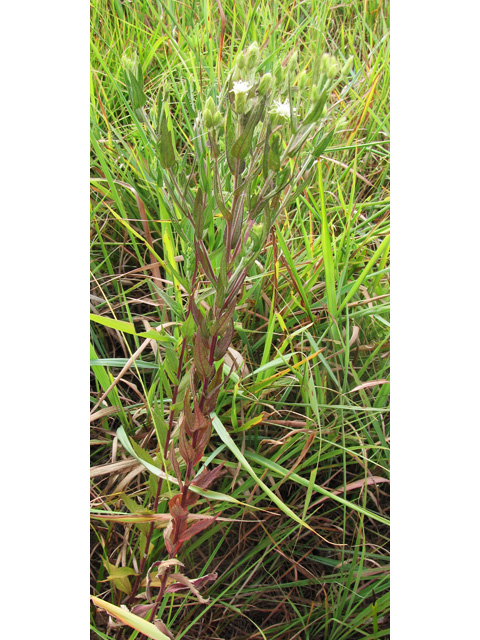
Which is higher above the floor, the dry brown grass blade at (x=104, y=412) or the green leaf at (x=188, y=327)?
the green leaf at (x=188, y=327)

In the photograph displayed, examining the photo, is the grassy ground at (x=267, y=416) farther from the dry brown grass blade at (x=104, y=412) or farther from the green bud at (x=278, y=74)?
the green bud at (x=278, y=74)

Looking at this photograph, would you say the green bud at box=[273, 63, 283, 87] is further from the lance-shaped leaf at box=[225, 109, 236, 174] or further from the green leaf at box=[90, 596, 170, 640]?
the green leaf at box=[90, 596, 170, 640]

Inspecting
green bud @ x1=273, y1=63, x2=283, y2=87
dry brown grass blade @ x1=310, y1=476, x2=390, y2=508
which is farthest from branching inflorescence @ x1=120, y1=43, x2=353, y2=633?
dry brown grass blade @ x1=310, y1=476, x2=390, y2=508

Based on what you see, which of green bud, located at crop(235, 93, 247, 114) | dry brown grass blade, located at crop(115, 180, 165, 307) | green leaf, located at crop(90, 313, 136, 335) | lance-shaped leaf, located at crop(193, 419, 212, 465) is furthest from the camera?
dry brown grass blade, located at crop(115, 180, 165, 307)

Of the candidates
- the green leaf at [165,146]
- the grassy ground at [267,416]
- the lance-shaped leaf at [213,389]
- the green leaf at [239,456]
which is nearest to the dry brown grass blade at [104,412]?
the grassy ground at [267,416]

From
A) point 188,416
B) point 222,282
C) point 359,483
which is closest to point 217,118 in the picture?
point 222,282

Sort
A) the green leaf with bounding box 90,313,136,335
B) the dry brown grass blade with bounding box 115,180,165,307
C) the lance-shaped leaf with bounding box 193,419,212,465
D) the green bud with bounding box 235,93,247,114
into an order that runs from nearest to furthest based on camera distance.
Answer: the green bud with bounding box 235,93,247,114 → the lance-shaped leaf with bounding box 193,419,212,465 → the green leaf with bounding box 90,313,136,335 → the dry brown grass blade with bounding box 115,180,165,307

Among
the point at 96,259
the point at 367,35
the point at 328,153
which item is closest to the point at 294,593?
the point at 96,259
